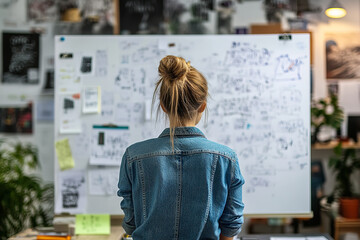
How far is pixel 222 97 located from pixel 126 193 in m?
1.20

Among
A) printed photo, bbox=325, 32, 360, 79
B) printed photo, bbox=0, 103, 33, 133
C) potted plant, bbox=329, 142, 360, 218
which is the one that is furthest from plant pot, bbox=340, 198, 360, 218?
printed photo, bbox=0, 103, 33, 133

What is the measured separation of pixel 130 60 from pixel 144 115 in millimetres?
339

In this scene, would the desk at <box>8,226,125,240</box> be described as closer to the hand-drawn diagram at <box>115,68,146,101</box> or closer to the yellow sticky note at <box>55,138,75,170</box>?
the yellow sticky note at <box>55,138,75,170</box>

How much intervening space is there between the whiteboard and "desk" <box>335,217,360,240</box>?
1.29 metres

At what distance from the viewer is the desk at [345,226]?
11.6 feet

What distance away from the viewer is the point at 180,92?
1369mm

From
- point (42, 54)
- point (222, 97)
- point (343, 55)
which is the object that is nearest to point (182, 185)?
point (222, 97)

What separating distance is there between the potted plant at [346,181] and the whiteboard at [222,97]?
1.21m

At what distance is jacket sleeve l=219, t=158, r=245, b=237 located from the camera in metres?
1.41

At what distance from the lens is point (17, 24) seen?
12.4 ft

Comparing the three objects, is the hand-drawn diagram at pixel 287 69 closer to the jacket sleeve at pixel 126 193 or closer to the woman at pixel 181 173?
the woman at pixel 181 173

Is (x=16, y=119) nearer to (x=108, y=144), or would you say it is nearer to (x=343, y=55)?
(x=108, y=144)

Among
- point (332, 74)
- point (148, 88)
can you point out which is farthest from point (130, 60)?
point (332, 74)

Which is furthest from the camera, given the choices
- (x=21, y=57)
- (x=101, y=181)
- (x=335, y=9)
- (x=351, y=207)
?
(x=21, y=57)
